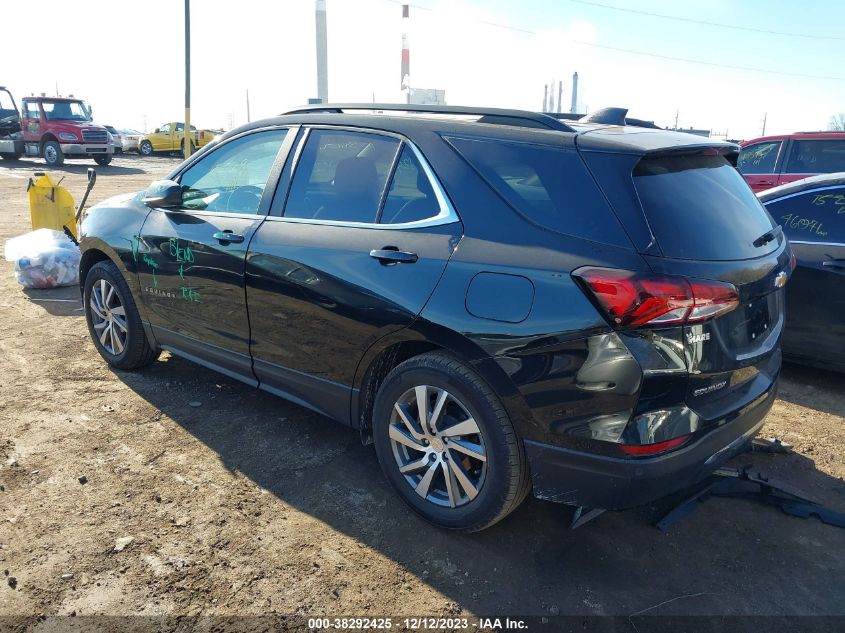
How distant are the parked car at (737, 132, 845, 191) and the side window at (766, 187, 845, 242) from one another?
4818 millimetres

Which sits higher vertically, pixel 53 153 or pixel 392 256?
pixel 53 153

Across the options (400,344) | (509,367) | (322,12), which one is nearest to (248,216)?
(400,344)

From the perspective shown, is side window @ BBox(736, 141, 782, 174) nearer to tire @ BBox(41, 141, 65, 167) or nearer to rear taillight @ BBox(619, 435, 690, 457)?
rear taillight @ BBox(619, 435, 690, 457)

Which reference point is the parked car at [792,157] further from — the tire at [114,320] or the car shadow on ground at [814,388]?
the tire at [114,320]

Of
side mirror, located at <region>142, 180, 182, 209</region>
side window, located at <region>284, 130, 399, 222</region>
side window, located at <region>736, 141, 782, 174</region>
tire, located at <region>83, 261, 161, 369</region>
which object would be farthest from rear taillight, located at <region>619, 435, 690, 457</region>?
side window, located at <region>736, 141, 782, 174</region>

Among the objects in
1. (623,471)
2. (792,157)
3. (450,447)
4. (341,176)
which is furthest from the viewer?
(792,157)

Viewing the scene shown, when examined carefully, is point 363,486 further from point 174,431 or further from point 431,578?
point 174,431

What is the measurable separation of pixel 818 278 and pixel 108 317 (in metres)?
4.96

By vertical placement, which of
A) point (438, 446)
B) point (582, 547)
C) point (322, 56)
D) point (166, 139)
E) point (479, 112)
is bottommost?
point (582, 547)

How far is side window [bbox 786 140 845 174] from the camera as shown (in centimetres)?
940

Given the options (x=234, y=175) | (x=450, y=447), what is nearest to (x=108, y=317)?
(x=234, y=175)

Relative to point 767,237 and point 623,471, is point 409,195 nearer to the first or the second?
point 623,471

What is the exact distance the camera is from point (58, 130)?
25.0 metres

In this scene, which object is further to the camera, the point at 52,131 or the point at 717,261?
the point at 52,131
